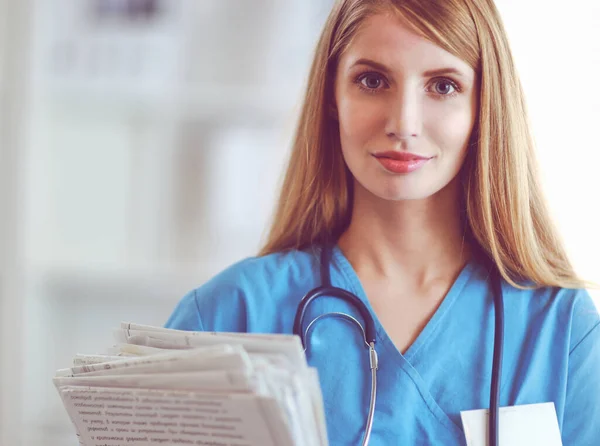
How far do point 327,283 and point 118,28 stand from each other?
A: 110 cm

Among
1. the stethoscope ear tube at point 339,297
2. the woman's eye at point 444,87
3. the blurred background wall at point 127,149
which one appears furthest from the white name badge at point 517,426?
the blurred background wall at point 127,149

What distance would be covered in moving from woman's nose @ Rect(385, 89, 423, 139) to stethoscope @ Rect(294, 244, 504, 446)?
0.22 meters

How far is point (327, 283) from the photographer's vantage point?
1.04 metres

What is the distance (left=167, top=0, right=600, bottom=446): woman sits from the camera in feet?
3.14

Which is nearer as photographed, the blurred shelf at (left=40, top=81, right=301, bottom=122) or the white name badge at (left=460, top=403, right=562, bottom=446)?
the white name badge at (left=460, top=403, right=562, bottom=446)

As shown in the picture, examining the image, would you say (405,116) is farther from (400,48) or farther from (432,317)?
(432,317)

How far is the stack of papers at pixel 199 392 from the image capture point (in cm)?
68

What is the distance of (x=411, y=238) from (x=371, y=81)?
23cm

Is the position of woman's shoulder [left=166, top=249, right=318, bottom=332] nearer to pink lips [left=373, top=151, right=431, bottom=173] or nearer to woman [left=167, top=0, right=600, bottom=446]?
woman [left=167, top=0, right=600, bottom=446]

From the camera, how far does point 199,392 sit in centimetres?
70

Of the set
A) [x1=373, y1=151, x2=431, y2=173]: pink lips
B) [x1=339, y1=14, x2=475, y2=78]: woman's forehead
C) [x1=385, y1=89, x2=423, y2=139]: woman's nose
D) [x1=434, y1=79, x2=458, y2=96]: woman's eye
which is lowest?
[x1=373, y1=151, x2=431, y2=173]: pink lips

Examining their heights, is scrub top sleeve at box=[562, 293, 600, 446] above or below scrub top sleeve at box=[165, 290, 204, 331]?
below

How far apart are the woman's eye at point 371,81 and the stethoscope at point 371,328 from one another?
0.26 metres

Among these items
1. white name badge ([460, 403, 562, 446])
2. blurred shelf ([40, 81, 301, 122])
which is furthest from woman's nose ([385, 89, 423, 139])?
blurred shelf ([40, 81, 301, 122])
